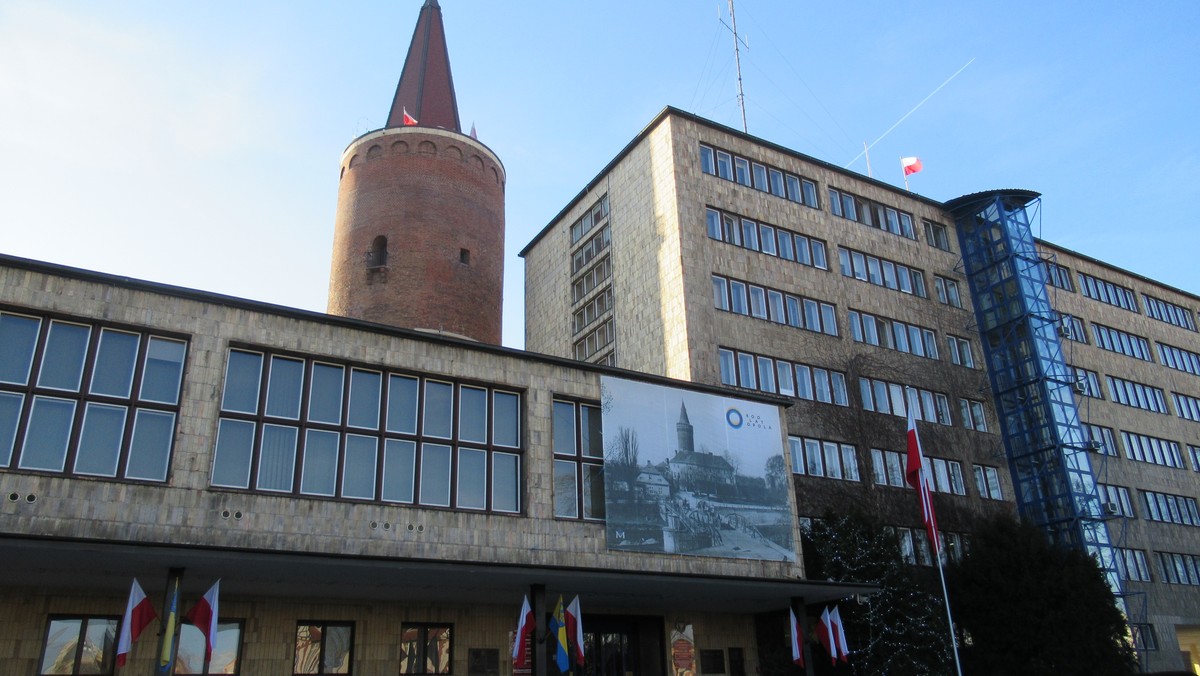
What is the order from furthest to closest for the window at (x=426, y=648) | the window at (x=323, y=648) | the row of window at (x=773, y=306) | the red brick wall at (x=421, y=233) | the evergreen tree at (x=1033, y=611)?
the red brick wall at (x=421, y=233) → the row of window at (x=773, y=306) → the evergreen tree at (x=1033, y=611) → the window at (x=426, y=648) → the window at (x=323, y=648)

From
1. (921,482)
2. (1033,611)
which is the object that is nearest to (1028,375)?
(1033,611)

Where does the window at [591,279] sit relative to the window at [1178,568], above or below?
above

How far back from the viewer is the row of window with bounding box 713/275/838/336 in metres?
36.1

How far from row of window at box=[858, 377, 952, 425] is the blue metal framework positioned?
14.7ft

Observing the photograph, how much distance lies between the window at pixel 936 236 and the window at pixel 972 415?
795 centimetres

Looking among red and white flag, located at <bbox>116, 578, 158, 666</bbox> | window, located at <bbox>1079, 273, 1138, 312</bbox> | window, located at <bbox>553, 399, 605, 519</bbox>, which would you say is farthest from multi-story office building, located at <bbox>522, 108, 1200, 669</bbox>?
red and white flag, located at <bbox>116, 578, 158, 666</bbox>

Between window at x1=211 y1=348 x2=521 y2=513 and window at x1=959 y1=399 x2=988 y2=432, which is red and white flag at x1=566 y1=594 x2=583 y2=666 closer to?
window at x1=211 y1=348 x2=521 y2=513

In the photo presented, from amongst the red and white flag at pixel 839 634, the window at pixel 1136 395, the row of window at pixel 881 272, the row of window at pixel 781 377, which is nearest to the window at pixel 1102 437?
the window at pixel 1136 395

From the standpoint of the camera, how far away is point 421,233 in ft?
123

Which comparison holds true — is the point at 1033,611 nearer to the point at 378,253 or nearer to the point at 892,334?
the point at 892,334

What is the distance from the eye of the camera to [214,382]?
18656mm

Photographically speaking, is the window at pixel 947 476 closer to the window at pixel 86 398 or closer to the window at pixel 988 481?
the window at pixel 988 481

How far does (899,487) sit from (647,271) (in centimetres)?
1308

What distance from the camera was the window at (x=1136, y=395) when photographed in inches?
1950
